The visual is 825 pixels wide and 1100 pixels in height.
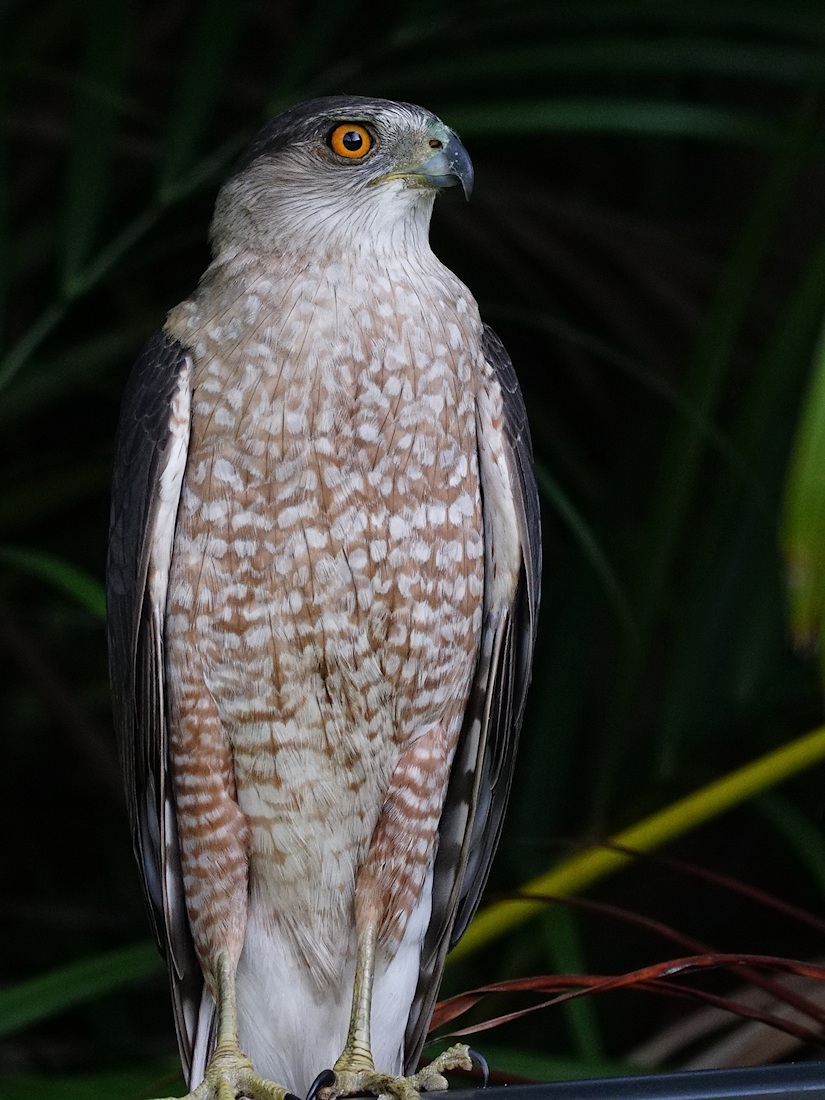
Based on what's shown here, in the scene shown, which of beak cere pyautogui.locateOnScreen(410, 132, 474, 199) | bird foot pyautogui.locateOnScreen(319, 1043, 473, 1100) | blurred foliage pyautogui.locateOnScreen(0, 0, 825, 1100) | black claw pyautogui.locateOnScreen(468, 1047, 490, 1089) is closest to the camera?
black claw pyautogui.locateOnScreen(468, 1047, 490, 1089)

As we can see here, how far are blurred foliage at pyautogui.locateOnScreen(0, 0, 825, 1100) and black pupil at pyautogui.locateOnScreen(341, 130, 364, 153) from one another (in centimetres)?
40

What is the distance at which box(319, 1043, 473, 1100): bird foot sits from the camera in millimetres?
1823

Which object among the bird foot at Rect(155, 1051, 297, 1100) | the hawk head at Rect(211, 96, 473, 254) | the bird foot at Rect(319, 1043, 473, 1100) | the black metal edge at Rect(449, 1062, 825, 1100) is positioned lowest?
the bird foot at Rect(155, 1051, 297, 1100)

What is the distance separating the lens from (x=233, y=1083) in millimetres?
1860

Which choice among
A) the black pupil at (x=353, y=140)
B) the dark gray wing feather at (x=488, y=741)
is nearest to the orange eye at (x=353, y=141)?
the black pupil at (x=353, y=140)

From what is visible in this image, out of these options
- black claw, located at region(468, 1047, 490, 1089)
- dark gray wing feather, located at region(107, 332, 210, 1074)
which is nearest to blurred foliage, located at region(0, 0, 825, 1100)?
dark gray wing feather, located at region(107, 332, 210, 1074)

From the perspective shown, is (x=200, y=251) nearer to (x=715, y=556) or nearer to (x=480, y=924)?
(x=715, y=556)

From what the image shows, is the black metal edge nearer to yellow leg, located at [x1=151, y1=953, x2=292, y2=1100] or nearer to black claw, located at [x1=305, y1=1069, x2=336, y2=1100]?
black claw, located at [x1=305, y1=1069, x2=336, y2=1100]

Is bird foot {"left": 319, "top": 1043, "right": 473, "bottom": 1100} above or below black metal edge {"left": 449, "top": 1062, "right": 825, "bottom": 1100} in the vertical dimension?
below

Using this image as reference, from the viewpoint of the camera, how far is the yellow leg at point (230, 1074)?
1841mm

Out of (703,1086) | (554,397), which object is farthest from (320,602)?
(554,397)

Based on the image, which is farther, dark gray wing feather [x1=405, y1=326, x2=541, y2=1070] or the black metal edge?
dark gray wing feather [x1=405, y1=326, x2=541, y2=1070]

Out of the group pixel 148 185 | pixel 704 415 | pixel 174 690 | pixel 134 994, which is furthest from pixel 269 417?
pixel 134 994

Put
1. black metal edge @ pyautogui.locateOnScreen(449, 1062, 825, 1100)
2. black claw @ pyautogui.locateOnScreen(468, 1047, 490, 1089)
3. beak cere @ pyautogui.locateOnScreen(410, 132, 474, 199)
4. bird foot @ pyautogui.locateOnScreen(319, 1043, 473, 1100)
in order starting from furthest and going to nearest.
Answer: beak cere @ pyautogui.locateOnScreen(410, 132, 474, 199)
bird foot @ pyautogui.locateOnScreen(319, 1043, 473, 1100)
black claw @ pyautogui.locateOnScreen(468, 1047, 490, 1089)
black metal edge @ pyautogui.locateOnScreen(449, 1062, 825, 1100)
